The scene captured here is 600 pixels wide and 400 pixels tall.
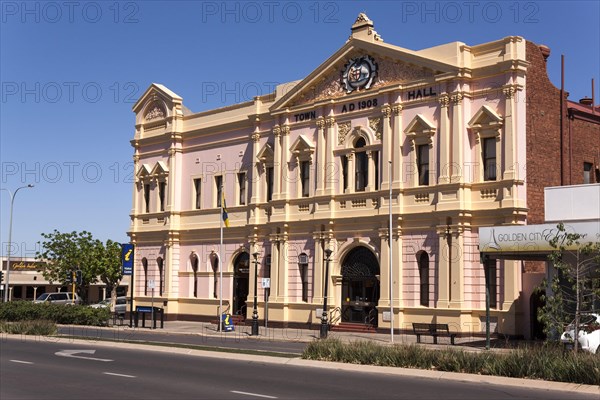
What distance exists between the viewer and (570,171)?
36156mm

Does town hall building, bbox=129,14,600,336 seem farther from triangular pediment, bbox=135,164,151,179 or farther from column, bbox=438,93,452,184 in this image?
triangular pediment, bbox=135,164,151,179

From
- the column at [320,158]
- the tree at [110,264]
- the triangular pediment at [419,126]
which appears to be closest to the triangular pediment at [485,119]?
the triangular pediment at [419,126]

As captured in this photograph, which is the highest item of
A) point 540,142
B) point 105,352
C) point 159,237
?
point 540,142

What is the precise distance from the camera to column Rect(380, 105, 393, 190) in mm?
37375

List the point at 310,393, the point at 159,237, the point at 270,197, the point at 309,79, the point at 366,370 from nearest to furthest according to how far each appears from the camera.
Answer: the point at 310,393 < the point at 366,370 < the point at 309,79 < the point at 270,197 < the point at 159,237

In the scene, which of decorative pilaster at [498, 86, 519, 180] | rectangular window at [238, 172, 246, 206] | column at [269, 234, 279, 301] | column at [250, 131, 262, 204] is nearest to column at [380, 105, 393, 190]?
decorative pilaster at [498, 86, 519, 180]

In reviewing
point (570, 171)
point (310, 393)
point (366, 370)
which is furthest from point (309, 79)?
point (310, 393)

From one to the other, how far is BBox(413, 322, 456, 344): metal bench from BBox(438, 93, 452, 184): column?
657 centimetres

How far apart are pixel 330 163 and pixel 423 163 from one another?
5398 mm

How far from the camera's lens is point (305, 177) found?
42000 mm

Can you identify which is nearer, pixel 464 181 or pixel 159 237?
pixel 464 181

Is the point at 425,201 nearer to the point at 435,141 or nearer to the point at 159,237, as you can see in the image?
the point at 435,141

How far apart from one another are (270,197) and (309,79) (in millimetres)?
6955

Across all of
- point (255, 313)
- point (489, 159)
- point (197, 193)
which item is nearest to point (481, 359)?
point (489, 159)
